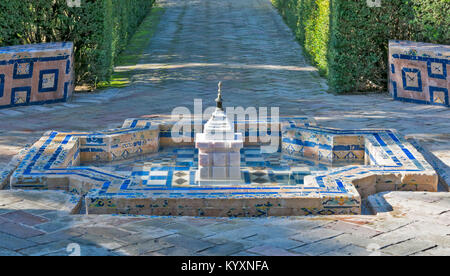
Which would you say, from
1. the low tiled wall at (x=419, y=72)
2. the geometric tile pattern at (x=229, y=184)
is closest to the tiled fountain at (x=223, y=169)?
the geometric tile pattern at (x=229, y=184)

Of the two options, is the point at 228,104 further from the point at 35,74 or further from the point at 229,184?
the point at 229,184

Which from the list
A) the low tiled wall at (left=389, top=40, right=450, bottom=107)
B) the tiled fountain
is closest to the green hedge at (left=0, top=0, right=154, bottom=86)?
the tiled fountain

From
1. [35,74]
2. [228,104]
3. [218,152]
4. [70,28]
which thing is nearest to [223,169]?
[218,152]

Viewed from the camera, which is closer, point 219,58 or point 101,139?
point 101,139

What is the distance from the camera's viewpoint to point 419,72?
9.45 m

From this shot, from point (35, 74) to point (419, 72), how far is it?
5.20 meters

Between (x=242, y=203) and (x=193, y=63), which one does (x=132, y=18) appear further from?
(x=242, y=203)

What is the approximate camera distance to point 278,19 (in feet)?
59.9

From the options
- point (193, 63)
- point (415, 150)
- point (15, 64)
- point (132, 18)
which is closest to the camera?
point (415, 150)

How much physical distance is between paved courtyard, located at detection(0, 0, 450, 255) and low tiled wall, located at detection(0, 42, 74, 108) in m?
0.20

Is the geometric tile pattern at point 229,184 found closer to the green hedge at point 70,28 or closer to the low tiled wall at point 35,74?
the low tiled wall at point 35,74

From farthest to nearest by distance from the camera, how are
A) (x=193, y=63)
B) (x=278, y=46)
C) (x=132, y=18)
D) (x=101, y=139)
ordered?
(x=132, y=18), (x=278, y=46), (x=193, y=63), (x=101, y=139)
